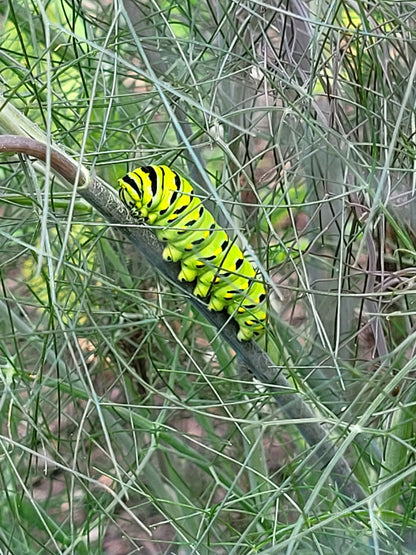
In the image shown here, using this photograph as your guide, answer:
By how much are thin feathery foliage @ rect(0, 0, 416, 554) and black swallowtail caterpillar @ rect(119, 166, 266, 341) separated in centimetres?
4

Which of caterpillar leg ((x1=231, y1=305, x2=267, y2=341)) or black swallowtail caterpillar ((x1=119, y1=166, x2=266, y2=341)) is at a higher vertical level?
black swallowtail caterpillar ((x1=119, y1=166, x2=266, y2=341))

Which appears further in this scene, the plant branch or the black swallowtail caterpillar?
the black swallowtail caterpillar

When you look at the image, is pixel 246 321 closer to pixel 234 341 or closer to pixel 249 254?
pixel 234 341

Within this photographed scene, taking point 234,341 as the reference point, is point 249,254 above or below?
above

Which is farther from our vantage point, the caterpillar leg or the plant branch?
the caterpillar leg

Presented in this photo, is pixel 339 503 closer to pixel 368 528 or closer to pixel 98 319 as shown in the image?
pixel 368 528

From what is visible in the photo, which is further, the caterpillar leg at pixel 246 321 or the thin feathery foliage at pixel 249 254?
the caterpillar leg at pixel 246 321

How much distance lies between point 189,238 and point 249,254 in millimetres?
106

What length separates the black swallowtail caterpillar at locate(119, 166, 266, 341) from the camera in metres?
0.87

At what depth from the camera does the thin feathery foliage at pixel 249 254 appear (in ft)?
2.50

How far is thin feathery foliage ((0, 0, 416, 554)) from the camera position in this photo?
763mm

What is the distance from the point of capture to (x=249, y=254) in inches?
32.7

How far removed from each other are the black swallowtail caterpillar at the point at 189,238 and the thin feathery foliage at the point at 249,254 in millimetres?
44

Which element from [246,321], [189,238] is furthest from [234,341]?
[189,238]
